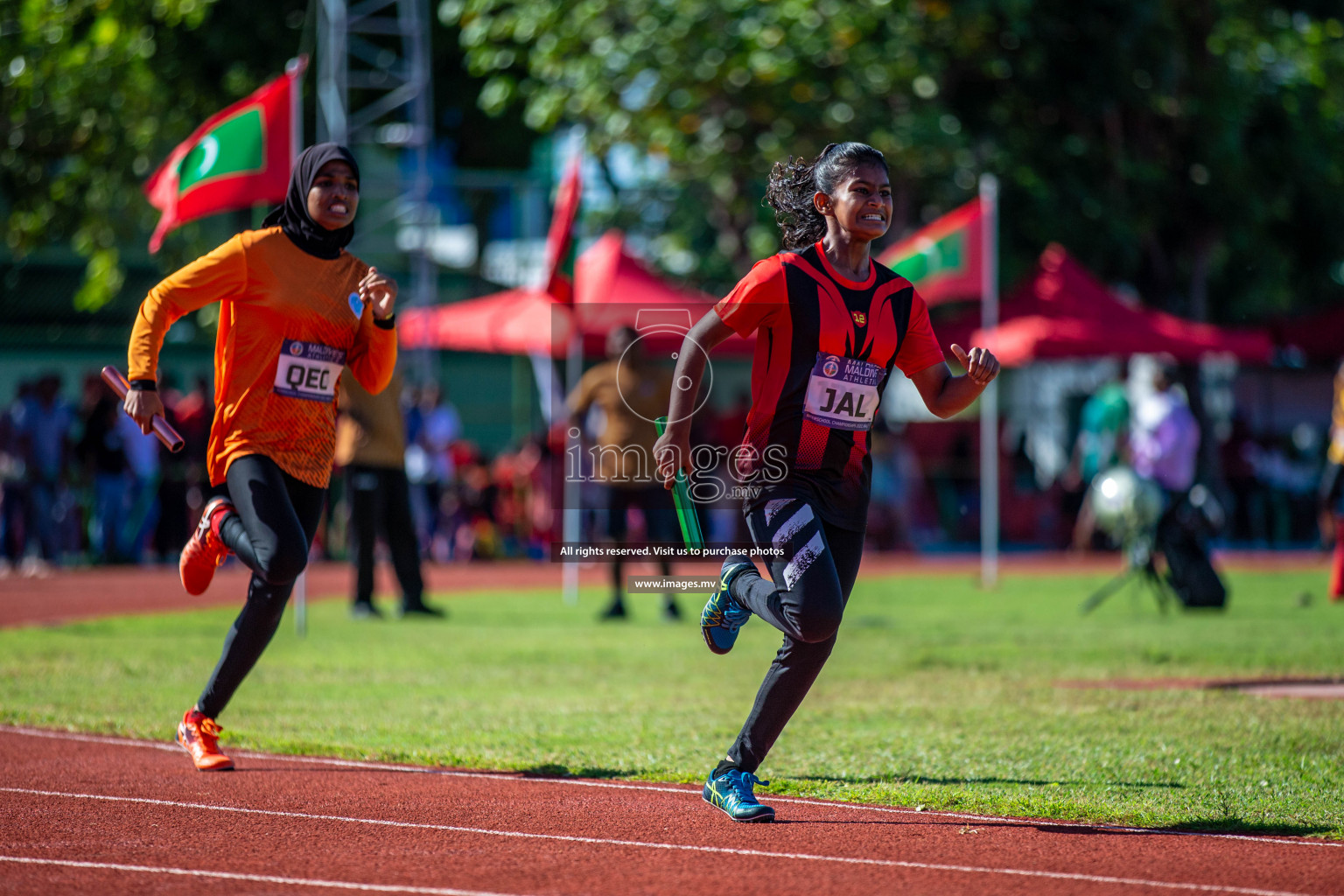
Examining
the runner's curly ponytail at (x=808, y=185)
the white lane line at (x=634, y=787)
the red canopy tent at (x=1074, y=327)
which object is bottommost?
the white lane line at (x=634, y=787)

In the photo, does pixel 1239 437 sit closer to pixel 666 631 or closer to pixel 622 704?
pixel 666 631

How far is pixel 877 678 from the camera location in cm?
958

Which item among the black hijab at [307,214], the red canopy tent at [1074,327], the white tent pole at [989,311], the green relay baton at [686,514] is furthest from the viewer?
the red canopy tent at [1074,327]

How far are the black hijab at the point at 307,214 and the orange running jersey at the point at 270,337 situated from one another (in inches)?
1.9

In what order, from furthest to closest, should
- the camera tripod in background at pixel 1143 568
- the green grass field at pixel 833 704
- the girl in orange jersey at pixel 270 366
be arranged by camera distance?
the camera tripod in background at pixel 1143 568 → the girl in orange jersey at pixel 270 366 → the green grass field at pixel 833 704

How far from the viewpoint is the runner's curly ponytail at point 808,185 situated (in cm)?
562

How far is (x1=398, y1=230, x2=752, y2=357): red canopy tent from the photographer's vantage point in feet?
62.6

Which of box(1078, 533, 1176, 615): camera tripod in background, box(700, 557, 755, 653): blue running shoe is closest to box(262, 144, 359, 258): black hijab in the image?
box(700, 557, 755, 653): blue running shoe

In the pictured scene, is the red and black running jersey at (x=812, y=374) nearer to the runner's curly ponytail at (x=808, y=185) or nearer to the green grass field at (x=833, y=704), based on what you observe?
the runner's curly ponytail at (x=808, y=185)

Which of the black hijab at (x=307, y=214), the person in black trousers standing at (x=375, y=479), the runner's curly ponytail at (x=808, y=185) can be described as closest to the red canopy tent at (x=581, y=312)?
the person in black trousers standing at (x=375, y=479)

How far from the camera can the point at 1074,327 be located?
20094 mm

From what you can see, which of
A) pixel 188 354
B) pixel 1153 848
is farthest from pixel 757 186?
pixel 1153 848

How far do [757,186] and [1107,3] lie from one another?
5.22 m

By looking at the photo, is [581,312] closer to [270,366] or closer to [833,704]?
[833,704]
